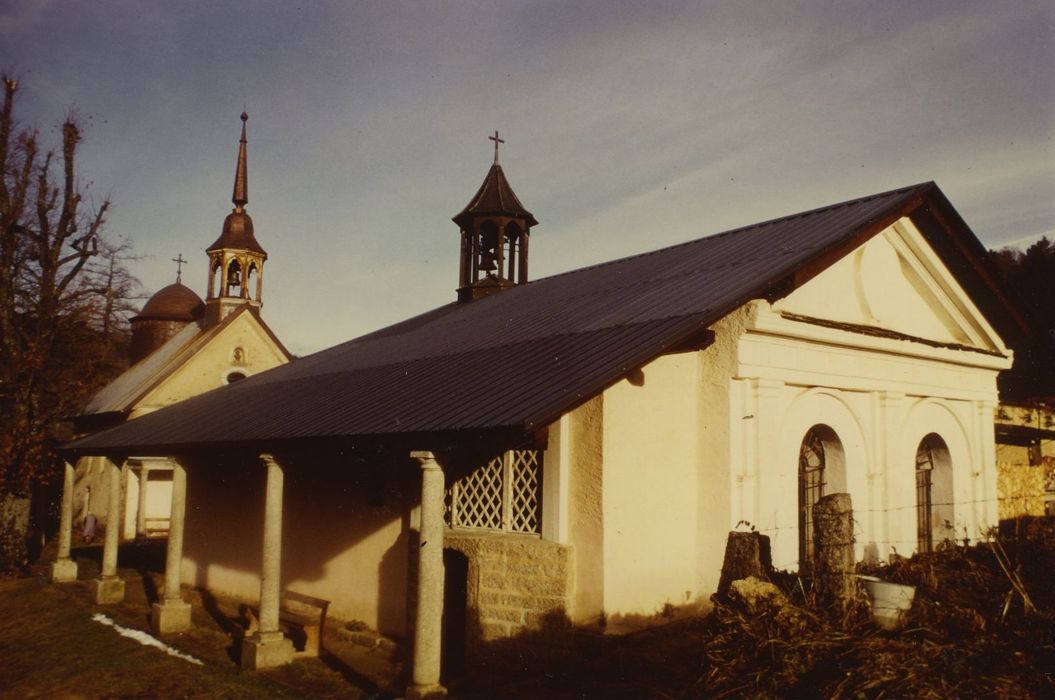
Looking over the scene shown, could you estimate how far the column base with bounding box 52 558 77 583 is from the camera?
1648cm

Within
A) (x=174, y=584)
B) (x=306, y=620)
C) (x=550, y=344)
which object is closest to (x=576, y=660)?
(x=550, y=344)

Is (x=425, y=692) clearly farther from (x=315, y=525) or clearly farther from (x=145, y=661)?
(x=315, y=525)

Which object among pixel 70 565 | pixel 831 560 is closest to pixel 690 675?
pixel 831 560

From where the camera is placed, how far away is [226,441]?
1087 cm

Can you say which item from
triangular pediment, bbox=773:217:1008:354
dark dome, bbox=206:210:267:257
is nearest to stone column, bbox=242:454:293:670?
triangular pediment, bbox=773:217:1008:354

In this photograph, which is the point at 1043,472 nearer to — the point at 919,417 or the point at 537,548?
the point at 919,417

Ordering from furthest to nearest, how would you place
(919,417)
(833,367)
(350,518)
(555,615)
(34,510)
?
1. (34,510)
2. (350,518)
3. (919,417)
4. (833,367)
5. (555,615)

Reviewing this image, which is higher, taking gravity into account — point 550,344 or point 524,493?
point 550,344

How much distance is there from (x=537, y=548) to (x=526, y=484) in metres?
0.78

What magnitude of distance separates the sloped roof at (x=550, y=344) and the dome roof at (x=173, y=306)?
65.8ft

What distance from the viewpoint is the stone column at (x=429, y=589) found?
7.01 m

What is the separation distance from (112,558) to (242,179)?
20479 millimetres

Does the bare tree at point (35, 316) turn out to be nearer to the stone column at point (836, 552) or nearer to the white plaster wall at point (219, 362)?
the white plaster wall at point (219, 362)

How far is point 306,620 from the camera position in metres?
10.5
